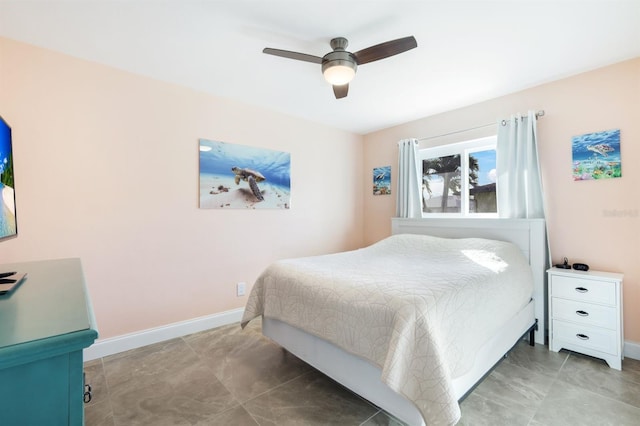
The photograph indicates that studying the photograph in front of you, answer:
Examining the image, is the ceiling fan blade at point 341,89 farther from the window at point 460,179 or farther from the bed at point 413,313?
the window at point 460,179

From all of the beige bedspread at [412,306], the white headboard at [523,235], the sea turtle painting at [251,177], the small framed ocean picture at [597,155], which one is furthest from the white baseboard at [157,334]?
the small framed ocean picture at [597,155]

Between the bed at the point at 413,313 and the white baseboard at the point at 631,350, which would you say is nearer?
the bed at the point at 413,313

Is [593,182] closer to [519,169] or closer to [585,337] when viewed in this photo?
[519,169]

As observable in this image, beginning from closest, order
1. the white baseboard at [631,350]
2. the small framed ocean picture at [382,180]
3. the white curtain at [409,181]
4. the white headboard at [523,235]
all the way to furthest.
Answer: the white baseboard at [631,350] < the white headboard at [523,235] < the white curtain at [409,181] < the small framed ocean picture at [382,180]

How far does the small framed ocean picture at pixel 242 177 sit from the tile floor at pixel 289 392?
1417 millimetres

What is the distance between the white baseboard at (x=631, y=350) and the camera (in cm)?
222

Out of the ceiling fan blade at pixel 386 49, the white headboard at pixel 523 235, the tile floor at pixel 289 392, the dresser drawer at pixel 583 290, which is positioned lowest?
the tile floor at pixel 289 392

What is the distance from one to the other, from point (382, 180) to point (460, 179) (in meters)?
1.03

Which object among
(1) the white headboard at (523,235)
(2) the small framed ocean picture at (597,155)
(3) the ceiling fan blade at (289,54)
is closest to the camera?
(3) the ceiling fan blade at (289,54)

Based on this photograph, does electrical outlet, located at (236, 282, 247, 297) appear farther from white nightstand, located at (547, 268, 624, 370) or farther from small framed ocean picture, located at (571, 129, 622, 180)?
small framed ocean picture, located at (571, 129, 622, 180)

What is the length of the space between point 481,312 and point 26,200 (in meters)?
3.10

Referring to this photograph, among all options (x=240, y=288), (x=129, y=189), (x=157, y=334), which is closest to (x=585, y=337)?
(x=240, y=288)

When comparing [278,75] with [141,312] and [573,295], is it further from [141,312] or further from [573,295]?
[573,295]

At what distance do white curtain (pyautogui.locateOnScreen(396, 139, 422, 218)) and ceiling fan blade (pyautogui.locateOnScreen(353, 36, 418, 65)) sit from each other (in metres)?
1.89
